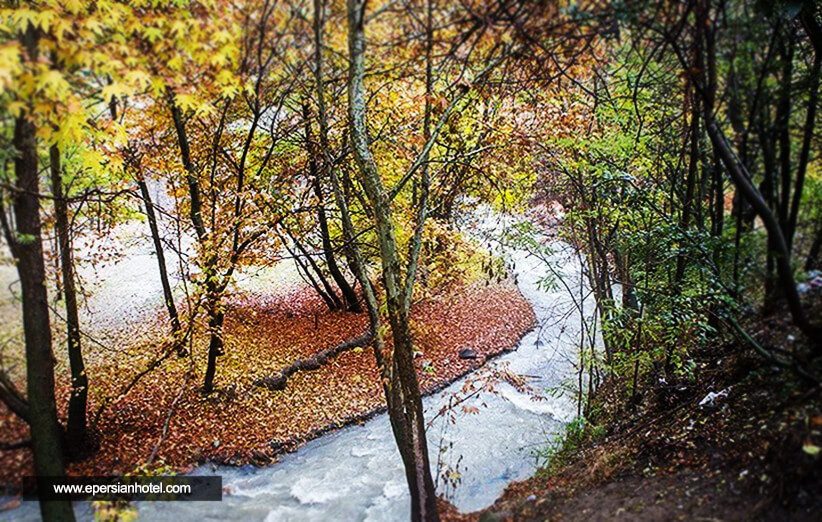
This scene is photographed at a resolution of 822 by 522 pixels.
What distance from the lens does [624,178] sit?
6547 millimetres

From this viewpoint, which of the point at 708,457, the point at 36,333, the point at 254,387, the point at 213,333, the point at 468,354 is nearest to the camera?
the point at 708,457

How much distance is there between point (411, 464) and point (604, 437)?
3.32 meters

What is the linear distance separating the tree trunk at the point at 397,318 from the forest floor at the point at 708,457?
87 cm

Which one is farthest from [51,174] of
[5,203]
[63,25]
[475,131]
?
[475,131]

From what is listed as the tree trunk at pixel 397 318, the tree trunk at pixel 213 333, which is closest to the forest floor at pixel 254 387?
the tree trunk at pixel 213 333

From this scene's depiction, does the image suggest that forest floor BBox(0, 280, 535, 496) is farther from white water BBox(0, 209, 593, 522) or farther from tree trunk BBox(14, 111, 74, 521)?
white water BBox(0, 209, 593, 522)

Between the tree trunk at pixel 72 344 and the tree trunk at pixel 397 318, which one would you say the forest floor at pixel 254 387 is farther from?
the tree trunk at pixel 397 318

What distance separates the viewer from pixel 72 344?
7098 mm

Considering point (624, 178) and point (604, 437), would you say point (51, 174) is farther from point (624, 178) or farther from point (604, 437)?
Result: point (604, 437)

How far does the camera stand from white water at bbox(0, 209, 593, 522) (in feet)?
23.1

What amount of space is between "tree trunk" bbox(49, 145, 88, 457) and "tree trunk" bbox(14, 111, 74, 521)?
1.31m

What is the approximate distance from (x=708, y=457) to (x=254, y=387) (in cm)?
839

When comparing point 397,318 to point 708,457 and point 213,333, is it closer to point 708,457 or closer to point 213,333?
point 708,457

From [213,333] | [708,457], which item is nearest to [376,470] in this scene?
[213,333]
